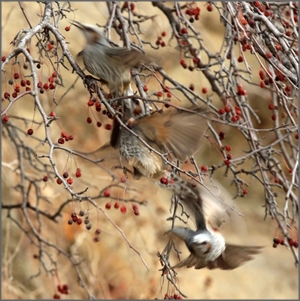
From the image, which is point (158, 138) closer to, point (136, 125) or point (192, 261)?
point (136, 125)

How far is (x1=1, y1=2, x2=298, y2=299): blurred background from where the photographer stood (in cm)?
537

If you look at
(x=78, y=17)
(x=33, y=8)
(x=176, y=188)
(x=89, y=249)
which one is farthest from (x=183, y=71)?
(x=176, y=188)

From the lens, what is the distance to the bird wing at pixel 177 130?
8.54ft

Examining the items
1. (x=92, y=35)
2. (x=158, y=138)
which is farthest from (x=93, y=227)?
(x=158, y=138)

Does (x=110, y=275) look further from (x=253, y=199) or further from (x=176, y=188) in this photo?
(x=176, y=188)

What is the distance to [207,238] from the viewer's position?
106 inches

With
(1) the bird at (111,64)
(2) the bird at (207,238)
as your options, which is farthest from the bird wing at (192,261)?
(1) the bird at (111,64)

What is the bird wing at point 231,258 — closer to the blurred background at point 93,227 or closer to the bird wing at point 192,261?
the bird wing at point 192,261

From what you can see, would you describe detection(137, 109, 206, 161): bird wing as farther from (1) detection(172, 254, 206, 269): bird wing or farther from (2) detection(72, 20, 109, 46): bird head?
(2) detection(72, 20, 109, 46): bird head

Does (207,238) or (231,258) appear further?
(231,258)

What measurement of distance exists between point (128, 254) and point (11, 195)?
1.36 meters

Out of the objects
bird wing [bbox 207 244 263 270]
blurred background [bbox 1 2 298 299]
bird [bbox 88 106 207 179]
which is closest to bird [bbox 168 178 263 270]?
bird wing [bbox 207 244 263 270]

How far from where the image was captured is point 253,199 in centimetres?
767

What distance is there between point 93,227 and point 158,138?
3.13 metres
